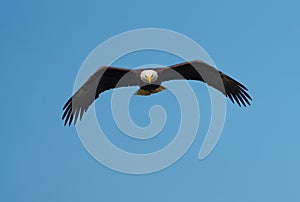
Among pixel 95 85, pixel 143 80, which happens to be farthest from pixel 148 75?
pixel 95 85

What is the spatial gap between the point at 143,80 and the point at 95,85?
105 centimetres

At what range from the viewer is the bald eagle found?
11070mm

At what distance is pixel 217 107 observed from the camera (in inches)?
437

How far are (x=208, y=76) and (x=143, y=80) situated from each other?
1445 mm

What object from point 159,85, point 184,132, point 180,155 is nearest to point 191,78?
point 159,85

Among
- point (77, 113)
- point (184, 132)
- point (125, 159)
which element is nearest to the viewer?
point (125, 159)

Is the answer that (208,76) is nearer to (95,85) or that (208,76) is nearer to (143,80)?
(143,80)

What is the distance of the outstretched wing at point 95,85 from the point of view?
36.4 feet

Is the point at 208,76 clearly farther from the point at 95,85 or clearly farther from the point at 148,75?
the point at 95,85

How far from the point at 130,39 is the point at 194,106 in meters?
1.97

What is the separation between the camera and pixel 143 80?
11.1 metres

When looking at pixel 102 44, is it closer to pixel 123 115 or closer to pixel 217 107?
pixel 123 115

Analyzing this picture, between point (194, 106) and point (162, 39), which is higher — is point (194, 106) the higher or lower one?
the lower one

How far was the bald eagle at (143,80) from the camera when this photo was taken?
11070 mm
